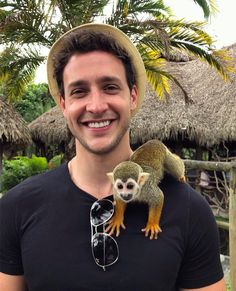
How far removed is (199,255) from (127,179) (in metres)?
0.42

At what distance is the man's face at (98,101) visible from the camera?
1.49 m

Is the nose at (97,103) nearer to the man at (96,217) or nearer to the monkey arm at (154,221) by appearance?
the man at (96,217)

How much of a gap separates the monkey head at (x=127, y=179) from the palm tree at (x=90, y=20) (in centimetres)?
436

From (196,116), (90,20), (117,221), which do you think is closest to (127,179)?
(117,221)

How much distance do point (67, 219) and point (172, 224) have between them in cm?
38

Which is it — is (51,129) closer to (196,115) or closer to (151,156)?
(196,115)

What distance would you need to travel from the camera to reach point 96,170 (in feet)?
5.25

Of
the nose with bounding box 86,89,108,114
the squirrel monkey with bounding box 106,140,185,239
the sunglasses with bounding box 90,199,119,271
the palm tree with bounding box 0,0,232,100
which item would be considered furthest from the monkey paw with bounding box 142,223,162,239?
the palm tree with bounding box 0,0,232,100

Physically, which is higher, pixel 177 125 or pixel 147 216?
pixel 147 216

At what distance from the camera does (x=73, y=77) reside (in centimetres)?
152

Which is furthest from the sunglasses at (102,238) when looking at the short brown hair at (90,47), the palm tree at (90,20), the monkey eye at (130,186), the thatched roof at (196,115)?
the thatched roof at (196,115)

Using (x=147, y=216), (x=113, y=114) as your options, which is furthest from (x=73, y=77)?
(x=147, y=216)

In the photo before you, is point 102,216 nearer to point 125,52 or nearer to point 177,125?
point 125,52

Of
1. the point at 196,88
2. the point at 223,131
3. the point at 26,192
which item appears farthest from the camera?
the point at 196,88
